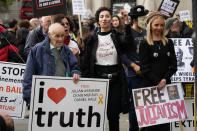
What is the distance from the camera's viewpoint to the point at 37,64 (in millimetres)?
5938

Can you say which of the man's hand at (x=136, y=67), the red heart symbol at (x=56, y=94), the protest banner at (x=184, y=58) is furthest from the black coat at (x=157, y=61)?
A: the protest banner at (x=184, y=58)

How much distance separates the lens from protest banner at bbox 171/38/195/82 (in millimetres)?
10242

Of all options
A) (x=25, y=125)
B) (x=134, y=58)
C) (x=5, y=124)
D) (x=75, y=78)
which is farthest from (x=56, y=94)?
(x=25, y=125)

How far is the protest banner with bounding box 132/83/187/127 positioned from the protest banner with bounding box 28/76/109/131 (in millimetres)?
934

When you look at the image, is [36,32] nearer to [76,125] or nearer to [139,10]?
[139,10]

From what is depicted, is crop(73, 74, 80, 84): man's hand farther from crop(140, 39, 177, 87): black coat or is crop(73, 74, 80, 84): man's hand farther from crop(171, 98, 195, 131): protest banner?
crop(171, 98, 195, 131): protest banner

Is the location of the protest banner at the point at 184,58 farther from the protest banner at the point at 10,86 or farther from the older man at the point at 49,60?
the older man at the point at 49,60

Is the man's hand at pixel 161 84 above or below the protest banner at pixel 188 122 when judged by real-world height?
above

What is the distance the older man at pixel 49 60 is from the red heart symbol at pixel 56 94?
203mm

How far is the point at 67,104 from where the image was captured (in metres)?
5.83

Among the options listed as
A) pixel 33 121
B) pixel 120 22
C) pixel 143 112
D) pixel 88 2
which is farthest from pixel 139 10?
pixel 88 2

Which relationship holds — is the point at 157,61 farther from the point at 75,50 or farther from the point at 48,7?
the point at 48,7

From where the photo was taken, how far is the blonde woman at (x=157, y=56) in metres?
6.66

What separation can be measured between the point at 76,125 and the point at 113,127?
1.23m
